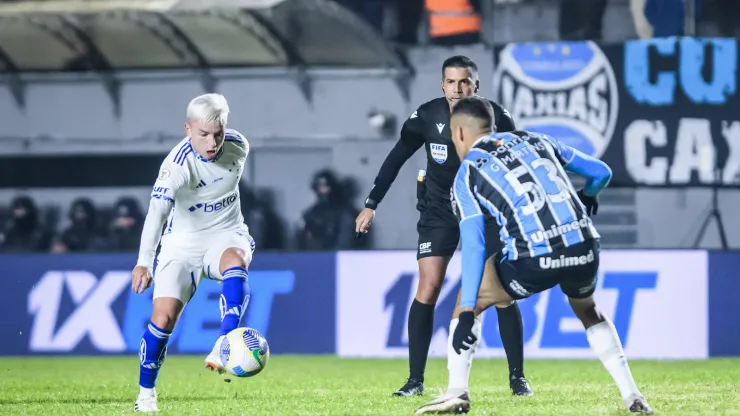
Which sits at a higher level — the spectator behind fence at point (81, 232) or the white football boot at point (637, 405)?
the spectator behind fence at point (81, 232)

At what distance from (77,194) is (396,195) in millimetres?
4750

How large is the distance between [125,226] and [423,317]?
9523 millimetres

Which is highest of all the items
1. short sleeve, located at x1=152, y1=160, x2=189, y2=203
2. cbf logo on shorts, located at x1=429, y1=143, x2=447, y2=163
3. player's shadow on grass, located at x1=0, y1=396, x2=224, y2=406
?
cbf logo on shorts, located at x1=429, y1=143, x2=447, y2=163

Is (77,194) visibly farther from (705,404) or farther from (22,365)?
(705,404)

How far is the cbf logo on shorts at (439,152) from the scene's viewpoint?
7.61 m

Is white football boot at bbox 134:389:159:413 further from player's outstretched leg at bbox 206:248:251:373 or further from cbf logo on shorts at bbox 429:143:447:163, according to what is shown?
cbf logo on shorts at bbox 429:143:447:163

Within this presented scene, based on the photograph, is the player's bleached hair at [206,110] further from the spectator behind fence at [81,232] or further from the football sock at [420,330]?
the spectator behind fence at [81,232]

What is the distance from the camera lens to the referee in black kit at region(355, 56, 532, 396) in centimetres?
752

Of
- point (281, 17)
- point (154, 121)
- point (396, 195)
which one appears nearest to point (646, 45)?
point (396, 195)

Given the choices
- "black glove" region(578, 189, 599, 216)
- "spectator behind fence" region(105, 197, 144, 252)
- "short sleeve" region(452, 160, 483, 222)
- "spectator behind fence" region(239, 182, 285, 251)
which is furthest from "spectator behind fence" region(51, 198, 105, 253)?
"short sleeve" region(452, 160, 483, 222)

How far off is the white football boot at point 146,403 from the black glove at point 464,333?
1.84 meters

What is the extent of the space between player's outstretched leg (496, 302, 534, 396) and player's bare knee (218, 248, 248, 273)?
1.56 metres

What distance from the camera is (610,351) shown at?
596 cm

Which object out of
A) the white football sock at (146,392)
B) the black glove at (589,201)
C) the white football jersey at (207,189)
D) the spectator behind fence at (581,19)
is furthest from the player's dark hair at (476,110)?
the spectator behind fence at (581,19)
